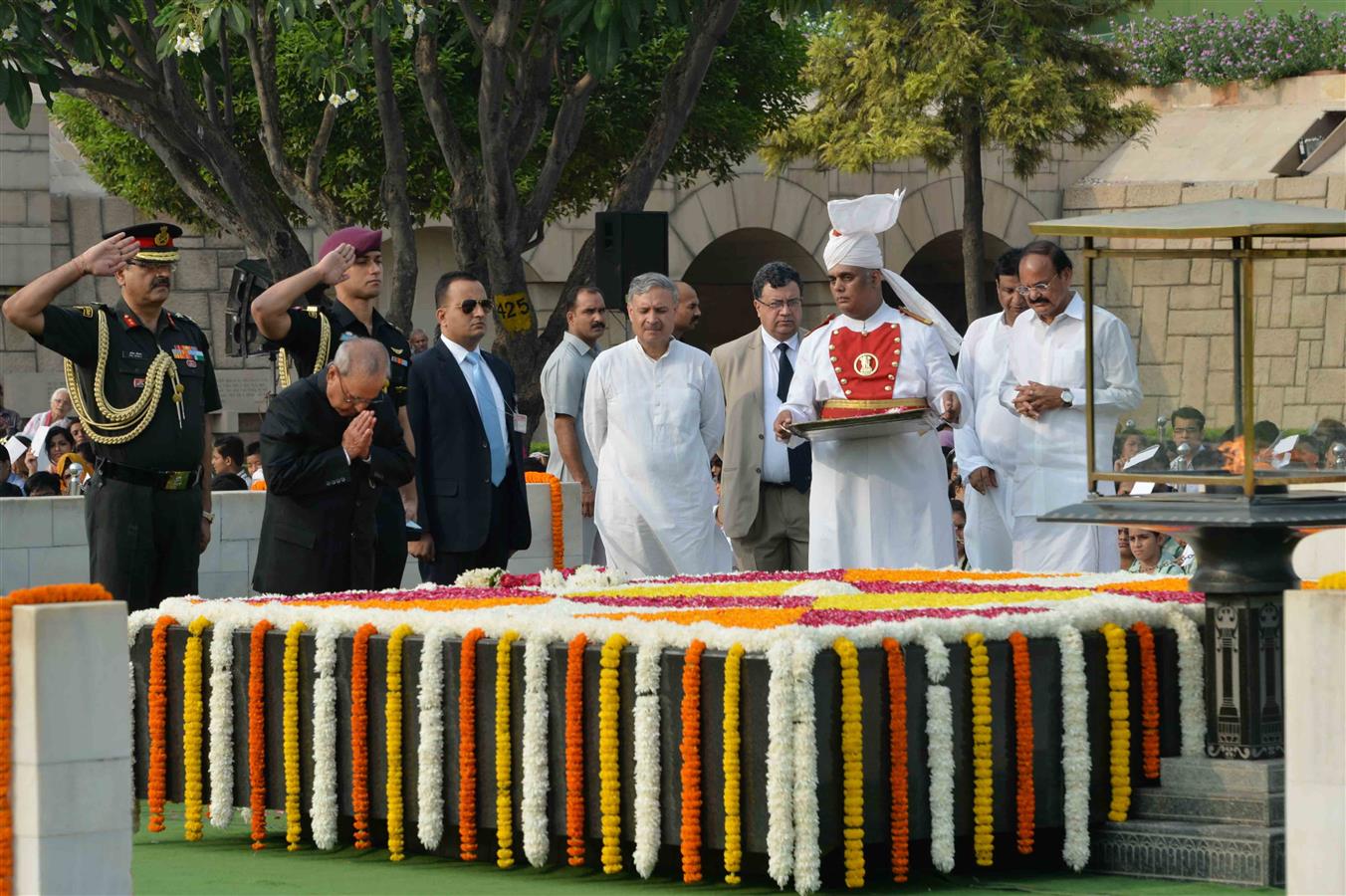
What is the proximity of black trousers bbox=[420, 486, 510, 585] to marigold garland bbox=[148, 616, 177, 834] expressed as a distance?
2655 millimetres

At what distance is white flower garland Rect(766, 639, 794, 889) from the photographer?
6.14 metres

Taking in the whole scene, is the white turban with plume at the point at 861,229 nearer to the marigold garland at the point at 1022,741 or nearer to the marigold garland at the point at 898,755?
the marigold garland at the point at 1022,741

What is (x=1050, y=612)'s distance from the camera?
687 centimetres

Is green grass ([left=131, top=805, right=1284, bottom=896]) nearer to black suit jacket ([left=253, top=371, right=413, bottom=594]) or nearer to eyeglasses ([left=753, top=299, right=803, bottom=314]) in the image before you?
black suit jacket ([left=253, top=371, right=413, bottom=594])

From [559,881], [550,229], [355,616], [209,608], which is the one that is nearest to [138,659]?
[209,608]

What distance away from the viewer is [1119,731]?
6.85 m

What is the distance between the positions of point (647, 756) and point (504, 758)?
1.81 ft

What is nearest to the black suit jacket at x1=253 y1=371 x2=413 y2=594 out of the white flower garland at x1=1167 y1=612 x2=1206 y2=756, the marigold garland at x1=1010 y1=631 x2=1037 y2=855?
the marigold garland at x1=1010 y1=631 x2=1037 y2=855

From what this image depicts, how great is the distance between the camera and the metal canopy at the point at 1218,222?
22.6 ft

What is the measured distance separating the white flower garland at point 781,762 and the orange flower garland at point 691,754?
22 cm

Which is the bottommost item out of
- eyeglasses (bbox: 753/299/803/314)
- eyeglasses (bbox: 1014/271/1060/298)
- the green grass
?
the green grass

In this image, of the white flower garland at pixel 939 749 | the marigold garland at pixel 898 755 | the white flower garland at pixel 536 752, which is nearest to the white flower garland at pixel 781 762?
the marigold garland at pixel 898 755

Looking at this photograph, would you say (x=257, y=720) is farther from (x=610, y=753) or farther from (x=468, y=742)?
(x=610, y=753)

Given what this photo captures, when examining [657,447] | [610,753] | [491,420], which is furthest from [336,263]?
[610,753]
